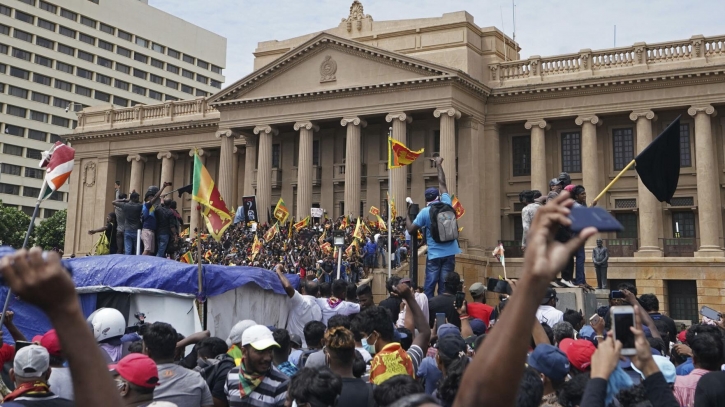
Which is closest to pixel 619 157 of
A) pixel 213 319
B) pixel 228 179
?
pixel 228 179

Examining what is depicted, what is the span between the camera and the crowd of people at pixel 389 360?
2508 mm

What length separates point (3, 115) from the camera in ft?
256

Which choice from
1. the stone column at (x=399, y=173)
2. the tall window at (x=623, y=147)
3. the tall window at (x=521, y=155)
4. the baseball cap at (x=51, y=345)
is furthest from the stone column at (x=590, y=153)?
the baseball cap at (x=51, y=345)

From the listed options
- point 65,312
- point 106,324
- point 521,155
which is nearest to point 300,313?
point 106,324

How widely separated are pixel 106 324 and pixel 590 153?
Result: 3542 centimetres

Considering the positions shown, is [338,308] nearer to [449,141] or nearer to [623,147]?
[449,141]

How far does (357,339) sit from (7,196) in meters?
80.6

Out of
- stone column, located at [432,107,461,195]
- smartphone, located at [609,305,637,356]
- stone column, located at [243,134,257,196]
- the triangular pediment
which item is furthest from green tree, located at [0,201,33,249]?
smartphone, located at [609,305,637,356]

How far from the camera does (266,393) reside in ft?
18.5

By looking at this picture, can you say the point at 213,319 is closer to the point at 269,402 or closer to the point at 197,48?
the point at 269,402

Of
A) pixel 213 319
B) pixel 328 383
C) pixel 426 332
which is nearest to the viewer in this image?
pixel 328 383

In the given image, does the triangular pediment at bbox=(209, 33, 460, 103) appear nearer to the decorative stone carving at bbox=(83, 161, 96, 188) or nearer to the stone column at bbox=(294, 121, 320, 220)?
the stone column at bbox=(294, 121, 320, 220)

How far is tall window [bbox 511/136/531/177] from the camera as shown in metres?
42.4

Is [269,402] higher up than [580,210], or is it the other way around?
[580,210]
